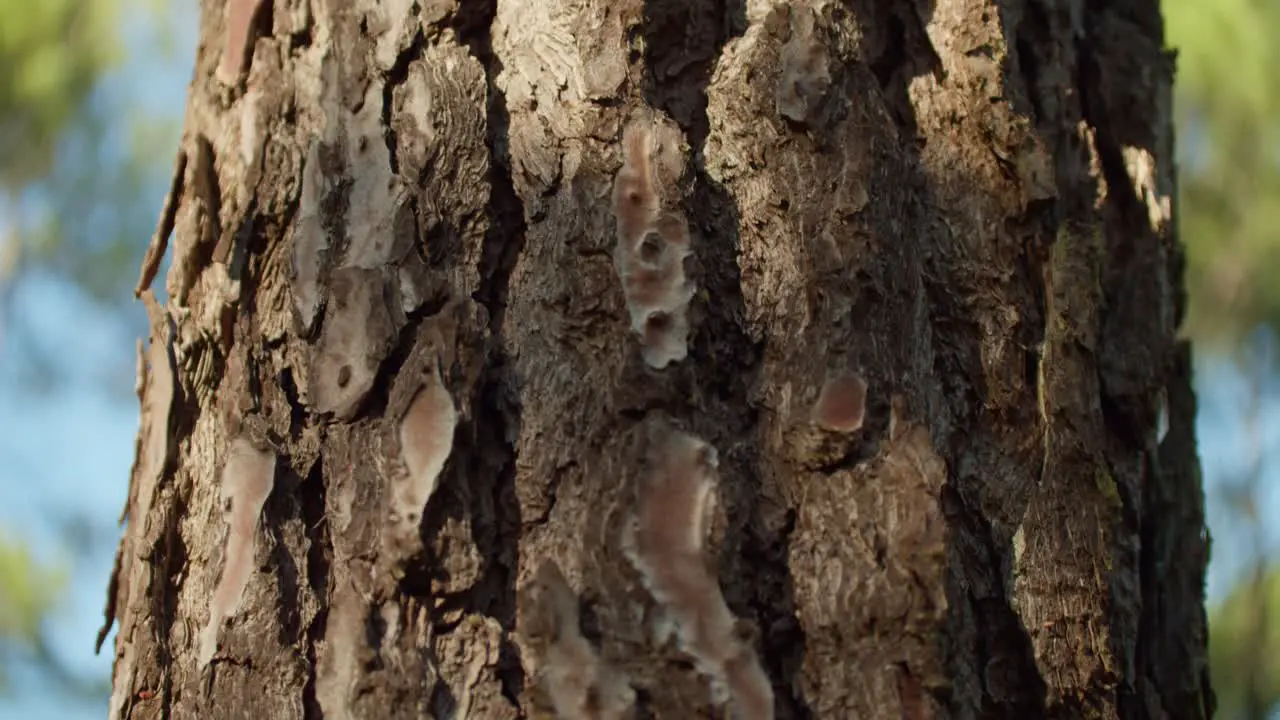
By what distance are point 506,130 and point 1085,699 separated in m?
0.59

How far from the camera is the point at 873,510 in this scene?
0.76 meters

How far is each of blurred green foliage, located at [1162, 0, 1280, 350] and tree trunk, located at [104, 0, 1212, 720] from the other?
3114 mm

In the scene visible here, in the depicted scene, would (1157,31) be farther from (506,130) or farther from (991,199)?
(506,130)

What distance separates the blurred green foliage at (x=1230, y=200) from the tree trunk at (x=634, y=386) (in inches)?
123

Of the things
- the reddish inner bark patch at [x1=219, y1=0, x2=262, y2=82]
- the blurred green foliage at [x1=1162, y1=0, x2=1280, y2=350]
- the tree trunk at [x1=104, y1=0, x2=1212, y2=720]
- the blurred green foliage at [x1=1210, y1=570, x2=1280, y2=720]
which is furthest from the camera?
the blurred green foliage at [x1=1162, y1=0, x2=1280, y2=350]

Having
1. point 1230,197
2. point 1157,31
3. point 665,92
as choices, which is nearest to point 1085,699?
point 665,92

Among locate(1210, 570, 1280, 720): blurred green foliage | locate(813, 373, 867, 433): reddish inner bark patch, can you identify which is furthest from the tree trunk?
locate(1210, 570, 1280, 720): blurred green foliage

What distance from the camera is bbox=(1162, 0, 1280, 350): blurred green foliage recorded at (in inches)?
146

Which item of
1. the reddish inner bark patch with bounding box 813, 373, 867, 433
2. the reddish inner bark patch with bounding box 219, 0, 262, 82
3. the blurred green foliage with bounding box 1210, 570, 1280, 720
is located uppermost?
the blurred green foliage with bounding box 1210, 570, 1280, 720

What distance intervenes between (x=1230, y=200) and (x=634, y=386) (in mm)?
3788

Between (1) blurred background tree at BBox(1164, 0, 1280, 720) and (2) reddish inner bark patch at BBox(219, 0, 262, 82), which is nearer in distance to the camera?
(2) reddish inner bark patch at BBox(219, 0, 262, 82)

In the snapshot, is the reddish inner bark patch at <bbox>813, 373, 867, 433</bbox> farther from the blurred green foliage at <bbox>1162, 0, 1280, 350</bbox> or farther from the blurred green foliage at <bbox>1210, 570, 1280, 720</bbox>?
A: the blurred green foliage at <bbox>1162, 0, 1280, 350</bbox>

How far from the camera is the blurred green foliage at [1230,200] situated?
3.71 metres

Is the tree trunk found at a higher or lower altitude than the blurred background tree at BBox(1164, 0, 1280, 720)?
lower
